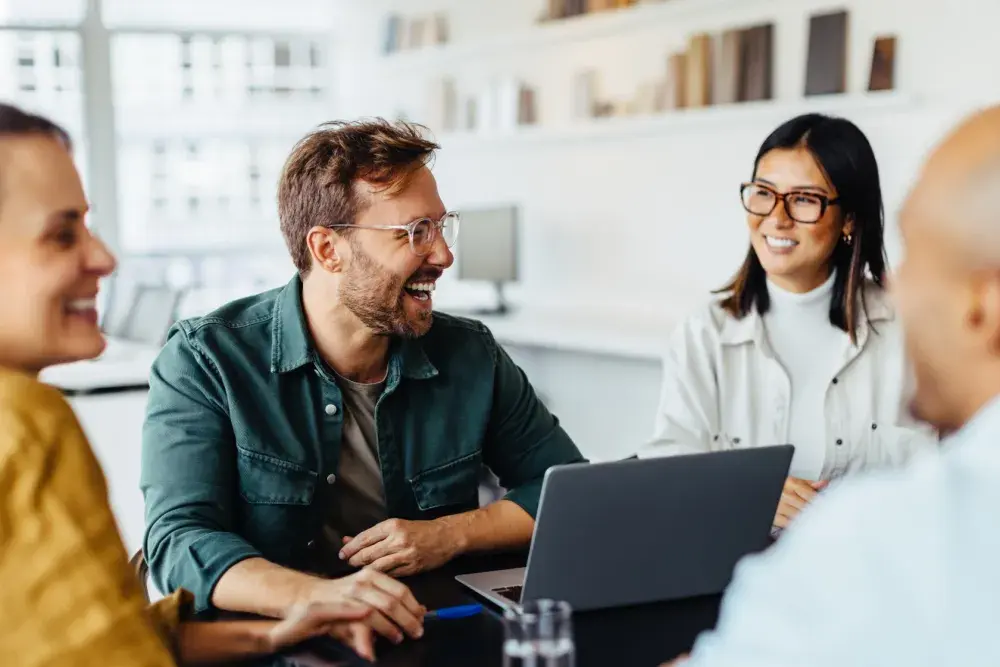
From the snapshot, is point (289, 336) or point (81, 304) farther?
point (289, 336)

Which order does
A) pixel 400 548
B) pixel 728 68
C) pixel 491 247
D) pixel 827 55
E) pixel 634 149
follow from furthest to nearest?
pixel 491 247, pixel 634 149, pixel 728 68, pixel 827 55, pixel 400 548

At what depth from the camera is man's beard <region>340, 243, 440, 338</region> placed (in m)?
1.93

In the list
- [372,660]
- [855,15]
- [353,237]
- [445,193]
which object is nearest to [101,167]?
[445,193]

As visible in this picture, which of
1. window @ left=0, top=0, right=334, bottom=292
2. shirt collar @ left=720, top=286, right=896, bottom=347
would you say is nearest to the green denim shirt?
shirt collar @ left=720, top=286, right=896, bottom=347

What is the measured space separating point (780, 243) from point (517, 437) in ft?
2.46

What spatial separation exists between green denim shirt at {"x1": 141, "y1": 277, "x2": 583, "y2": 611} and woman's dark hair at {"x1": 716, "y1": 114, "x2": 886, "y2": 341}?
0.68m

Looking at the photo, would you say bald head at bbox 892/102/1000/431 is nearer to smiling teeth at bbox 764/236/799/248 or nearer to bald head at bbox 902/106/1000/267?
bald head at bbox 902/106/1000/267

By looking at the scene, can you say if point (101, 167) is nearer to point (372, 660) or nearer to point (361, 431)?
point (361, 431)

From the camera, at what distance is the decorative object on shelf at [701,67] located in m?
4.55

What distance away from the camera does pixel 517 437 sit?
205 cm

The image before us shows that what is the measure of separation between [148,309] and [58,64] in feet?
7.28

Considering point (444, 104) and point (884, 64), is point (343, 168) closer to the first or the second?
point (884, 64)

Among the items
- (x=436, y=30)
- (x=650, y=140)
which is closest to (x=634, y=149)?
(x=650, y=140)

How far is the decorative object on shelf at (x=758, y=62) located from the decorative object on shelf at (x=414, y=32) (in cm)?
235
